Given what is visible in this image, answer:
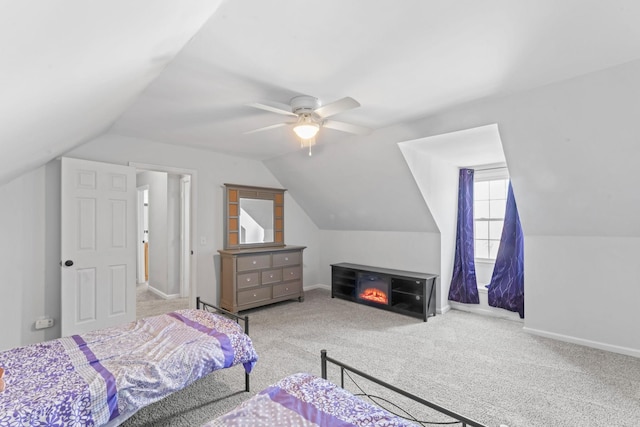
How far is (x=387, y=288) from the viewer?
16.0 feet

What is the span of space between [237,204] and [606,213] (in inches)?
179

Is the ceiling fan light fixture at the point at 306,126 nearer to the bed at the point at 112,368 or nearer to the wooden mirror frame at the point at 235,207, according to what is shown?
the bed at the point at 112,368

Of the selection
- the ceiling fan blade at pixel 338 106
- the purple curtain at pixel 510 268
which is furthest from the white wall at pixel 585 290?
the ceiling fan blade at pixel 338 106

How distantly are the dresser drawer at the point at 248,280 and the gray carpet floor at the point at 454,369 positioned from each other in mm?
472

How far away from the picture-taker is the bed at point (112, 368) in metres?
1.58

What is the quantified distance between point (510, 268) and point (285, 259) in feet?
10.6

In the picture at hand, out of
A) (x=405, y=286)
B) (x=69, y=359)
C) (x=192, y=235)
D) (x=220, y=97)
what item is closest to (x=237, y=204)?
(x=192, y=235)

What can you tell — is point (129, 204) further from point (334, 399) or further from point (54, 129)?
point (334, 399)

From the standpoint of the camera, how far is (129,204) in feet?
12.8

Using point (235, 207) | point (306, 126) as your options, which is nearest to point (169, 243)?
point (235, 207)

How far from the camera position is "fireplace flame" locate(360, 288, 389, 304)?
4.92m

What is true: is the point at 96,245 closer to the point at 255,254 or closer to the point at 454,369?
the point at 255,254

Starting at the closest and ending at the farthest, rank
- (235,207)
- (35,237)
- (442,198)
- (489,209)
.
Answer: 1. (35,237)
2. (442,198)
3. (489,209)
4. (235,207)

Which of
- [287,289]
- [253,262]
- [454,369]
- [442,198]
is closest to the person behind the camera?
[454,369]
